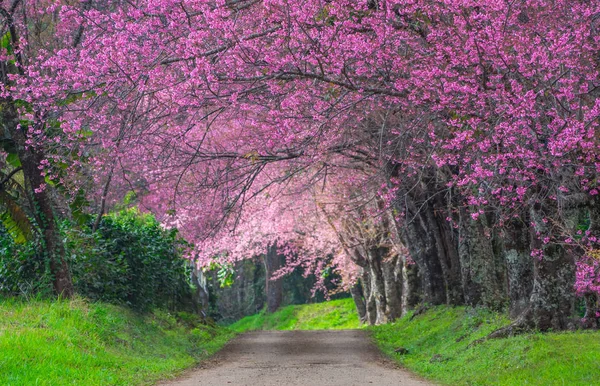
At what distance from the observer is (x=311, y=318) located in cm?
4344

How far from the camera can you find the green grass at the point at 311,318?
42.4 m

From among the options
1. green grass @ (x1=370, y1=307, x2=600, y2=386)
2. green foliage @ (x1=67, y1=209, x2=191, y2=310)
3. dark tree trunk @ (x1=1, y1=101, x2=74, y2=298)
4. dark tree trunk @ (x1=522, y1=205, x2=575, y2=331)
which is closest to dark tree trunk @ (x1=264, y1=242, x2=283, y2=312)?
green foliage @ (x1=67, y1=209, x2=191, y2=310)

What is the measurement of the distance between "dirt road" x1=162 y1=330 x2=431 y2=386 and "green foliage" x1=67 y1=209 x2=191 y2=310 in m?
2.68

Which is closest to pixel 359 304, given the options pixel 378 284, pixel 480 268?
pixel 378 284

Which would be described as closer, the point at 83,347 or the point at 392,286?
the point at 83,347

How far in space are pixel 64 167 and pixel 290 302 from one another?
41.4 metres

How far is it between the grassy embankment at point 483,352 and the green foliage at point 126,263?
19.9ft

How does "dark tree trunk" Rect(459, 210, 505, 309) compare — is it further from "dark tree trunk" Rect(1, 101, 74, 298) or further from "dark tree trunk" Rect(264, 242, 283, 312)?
"dark tree trunk" Rect(264, 242, 283, 312)

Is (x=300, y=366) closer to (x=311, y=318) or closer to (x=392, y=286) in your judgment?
(x=392, y=286)

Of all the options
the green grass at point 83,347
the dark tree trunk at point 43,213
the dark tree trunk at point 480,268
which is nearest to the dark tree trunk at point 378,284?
the dark tree trunk at point 480,268

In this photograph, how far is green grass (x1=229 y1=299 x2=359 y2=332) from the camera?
1668 inches

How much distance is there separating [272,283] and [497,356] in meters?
34.4

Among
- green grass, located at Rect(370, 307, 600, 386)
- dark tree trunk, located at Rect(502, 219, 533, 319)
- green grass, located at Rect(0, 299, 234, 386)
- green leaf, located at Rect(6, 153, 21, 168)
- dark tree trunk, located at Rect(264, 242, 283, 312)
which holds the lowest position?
green grass, located at Rect(370, 307, 600, 386)

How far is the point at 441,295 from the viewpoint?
22.4 metres
